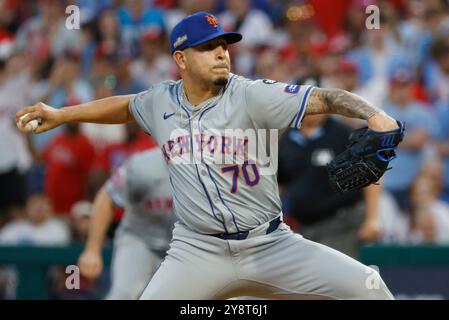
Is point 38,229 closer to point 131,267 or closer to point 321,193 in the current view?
point 131,267

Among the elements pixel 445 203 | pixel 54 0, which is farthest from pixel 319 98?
pixel 54 0

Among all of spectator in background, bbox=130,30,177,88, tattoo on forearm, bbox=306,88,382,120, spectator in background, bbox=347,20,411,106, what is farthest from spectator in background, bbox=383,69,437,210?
tattoo on forearm, bbox=306,88,382,120

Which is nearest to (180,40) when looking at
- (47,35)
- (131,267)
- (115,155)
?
(131,267)

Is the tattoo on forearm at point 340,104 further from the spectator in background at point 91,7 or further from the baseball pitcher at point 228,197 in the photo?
the spectator in background at point 91,7

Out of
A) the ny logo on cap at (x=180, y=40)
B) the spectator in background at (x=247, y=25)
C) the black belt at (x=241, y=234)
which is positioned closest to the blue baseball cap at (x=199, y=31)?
the ny logo on cap at (x=180, y=40)

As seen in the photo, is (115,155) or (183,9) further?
(183,9)

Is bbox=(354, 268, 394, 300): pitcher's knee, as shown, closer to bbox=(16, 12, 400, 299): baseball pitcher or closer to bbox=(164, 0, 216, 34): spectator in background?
bbox=(16, 12, 400, 299): baseball pitcher
